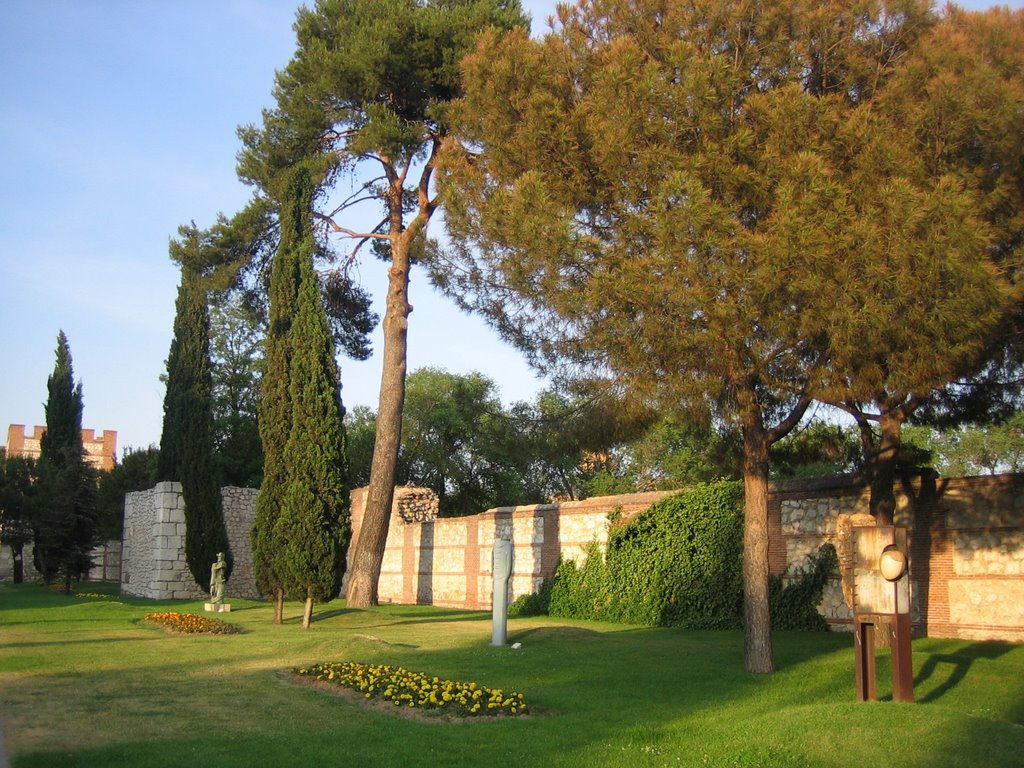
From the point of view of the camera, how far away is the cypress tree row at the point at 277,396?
749 inches

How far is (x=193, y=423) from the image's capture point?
29703 millimetres

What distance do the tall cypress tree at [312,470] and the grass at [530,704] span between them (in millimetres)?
1833

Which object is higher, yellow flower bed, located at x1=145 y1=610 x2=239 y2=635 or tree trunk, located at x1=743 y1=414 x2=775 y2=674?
tree trunk, located at x1=743 y1=414 x2=775 y2=674

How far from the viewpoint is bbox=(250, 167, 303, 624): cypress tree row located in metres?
19.0

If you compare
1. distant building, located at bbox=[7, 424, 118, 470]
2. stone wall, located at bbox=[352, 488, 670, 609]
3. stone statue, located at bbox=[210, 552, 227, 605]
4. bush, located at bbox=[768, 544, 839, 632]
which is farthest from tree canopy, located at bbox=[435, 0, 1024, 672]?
distant building, located at bbox=[7, 424, 118, 470]

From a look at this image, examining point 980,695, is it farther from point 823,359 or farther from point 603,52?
point 603,52

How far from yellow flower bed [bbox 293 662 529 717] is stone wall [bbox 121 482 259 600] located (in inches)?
755

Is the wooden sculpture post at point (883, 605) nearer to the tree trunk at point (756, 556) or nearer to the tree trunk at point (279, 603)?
the tree trunk at point (756, 556)

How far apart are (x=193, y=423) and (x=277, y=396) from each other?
10814 millimetres

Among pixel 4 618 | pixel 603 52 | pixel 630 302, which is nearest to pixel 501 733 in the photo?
pixel 630 302

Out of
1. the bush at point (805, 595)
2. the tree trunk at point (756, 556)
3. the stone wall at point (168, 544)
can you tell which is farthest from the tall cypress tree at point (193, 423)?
the tree trunk at point (756, 556)

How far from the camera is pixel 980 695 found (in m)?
10.4

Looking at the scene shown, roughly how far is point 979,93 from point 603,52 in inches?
177

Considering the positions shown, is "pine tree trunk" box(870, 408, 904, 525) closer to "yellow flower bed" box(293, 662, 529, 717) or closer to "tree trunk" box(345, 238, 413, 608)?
"yellow flower bed" box(293, 662, 529, 717)
